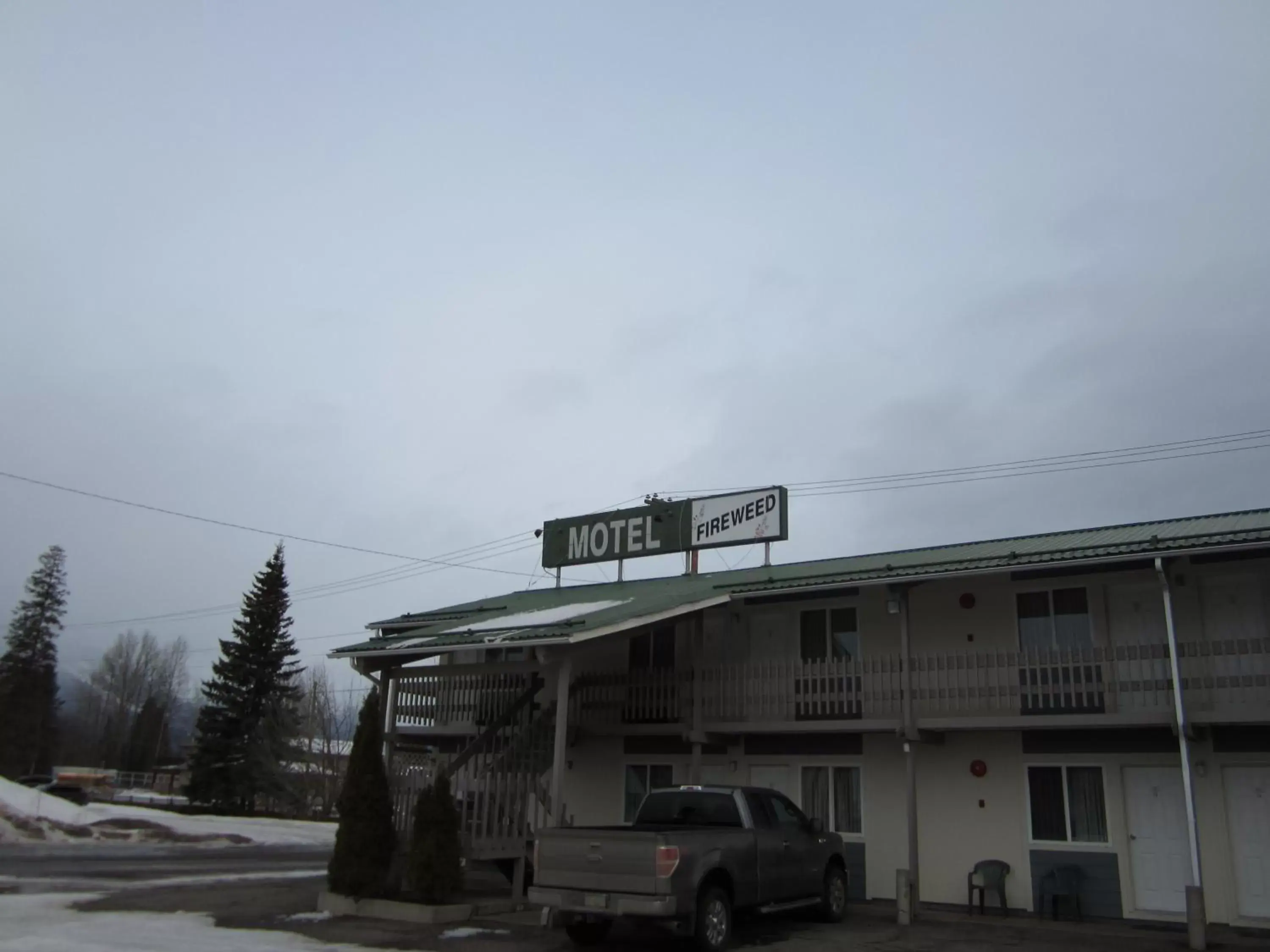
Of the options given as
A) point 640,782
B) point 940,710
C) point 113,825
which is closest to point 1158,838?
point 940,710

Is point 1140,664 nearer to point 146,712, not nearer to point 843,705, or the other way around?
point 843,705

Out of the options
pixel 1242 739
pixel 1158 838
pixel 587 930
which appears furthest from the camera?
pixel 1158 838

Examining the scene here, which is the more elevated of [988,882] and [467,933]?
[988,882]

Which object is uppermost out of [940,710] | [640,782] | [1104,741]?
[940,710]

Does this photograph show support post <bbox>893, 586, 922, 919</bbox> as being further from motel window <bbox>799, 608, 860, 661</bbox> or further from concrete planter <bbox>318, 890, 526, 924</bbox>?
concrete planter <bbox>318, 890, 526, 924</bbox>

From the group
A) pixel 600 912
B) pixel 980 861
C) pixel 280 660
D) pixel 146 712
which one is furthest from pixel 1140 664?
pixel 146 712

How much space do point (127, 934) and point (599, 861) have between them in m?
5.96

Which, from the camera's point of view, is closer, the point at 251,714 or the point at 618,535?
the point at 618,535

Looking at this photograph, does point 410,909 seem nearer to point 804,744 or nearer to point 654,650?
point 804,744

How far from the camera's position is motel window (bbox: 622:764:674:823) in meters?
21.3

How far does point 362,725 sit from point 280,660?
35.2 m

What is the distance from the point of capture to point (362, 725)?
1669 cm

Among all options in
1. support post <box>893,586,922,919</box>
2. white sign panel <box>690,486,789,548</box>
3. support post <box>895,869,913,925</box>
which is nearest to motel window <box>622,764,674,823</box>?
support post <box>893,586,922,919</box>

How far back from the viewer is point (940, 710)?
17094mm
